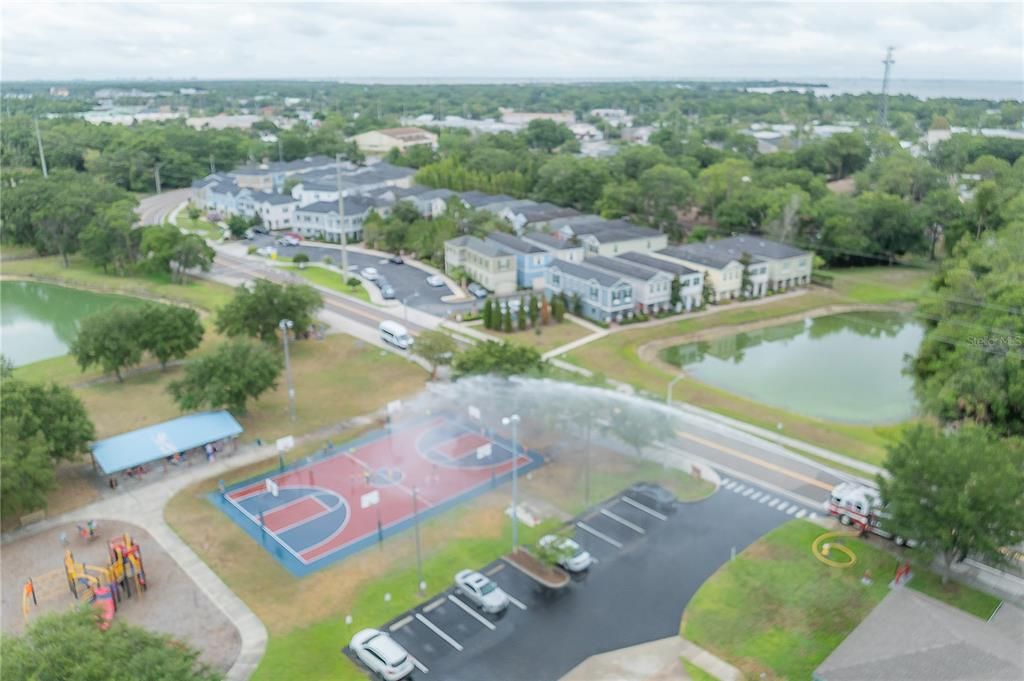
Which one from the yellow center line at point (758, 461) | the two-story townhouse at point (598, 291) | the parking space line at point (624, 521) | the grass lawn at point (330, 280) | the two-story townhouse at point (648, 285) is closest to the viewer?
the parking space line at point (624, 521)

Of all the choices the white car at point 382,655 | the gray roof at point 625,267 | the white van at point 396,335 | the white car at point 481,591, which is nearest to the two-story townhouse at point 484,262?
the gray roof at point 625,267

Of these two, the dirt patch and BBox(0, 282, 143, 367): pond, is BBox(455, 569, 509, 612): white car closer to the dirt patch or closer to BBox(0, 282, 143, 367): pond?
the dirt patch

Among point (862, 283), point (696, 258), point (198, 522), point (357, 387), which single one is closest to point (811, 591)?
point (198, 522)

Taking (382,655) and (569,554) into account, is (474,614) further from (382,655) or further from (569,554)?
(569,554)

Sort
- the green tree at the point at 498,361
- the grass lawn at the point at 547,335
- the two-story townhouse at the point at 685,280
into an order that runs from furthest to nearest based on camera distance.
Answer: the two-story townhouse at the point at 685,280 → the grass lawn at the point at 547,335 → the green tree at the point at 498,361

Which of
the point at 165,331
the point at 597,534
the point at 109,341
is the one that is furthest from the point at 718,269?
the point at 109,341

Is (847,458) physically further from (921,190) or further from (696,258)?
(921,190)

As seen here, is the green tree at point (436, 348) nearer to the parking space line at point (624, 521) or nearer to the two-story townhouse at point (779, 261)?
the parking space line at point (624, 521)
